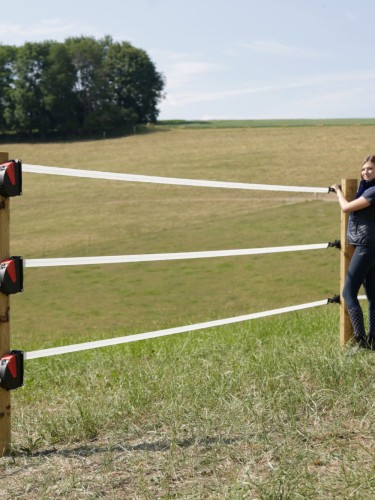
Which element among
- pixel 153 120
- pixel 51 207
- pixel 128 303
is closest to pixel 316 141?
pixel 51 207

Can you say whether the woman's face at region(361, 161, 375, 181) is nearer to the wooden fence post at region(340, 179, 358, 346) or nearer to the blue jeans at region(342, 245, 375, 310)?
the wooden fence post at region(340, 179, 358, 346)

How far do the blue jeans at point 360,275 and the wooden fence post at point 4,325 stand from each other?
293 centimetres

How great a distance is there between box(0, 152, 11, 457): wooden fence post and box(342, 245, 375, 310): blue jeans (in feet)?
9.61

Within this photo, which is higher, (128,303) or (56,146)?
(56,146)

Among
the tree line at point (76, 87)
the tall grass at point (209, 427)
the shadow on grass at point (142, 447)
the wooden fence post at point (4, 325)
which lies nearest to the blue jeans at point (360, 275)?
the tall grass at point (209, 427)

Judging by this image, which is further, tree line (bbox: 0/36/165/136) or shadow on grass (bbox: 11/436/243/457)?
tree line (bbox: 0/36/165/136)

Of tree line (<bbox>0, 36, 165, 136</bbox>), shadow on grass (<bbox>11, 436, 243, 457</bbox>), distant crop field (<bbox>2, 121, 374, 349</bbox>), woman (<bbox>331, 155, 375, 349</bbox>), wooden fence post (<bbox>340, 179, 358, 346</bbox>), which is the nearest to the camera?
shadow on grass (<bbox>11, 436, 243, 457</bbox>)

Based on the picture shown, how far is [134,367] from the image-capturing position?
243 inches

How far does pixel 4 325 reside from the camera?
14.0ft

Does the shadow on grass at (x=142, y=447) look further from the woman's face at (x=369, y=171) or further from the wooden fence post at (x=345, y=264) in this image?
A: the woman's face at (x=369, y=171)

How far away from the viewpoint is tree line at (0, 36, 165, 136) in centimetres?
7150

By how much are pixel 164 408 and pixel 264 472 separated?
3.64 feet

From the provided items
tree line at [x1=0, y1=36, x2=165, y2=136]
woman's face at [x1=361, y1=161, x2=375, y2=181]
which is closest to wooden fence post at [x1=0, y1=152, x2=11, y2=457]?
woman's face at [x1=361, y1=161, x2=375, y2=181]

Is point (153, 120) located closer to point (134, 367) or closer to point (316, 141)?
point (316, 141)
